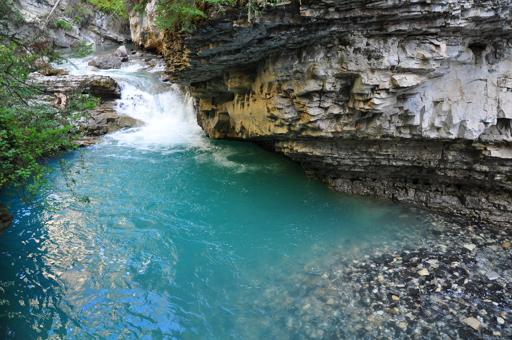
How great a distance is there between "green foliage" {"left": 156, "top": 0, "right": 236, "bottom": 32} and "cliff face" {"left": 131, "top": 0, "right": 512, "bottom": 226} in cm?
29

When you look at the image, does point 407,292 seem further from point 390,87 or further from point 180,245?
point 180,245

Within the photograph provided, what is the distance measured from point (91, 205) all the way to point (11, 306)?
3879 mm

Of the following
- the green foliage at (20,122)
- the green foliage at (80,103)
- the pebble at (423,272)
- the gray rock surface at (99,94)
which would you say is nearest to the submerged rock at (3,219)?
the green foliage at (20,122)

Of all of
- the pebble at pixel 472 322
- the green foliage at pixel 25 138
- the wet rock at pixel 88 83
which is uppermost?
the wet rock at pixel 88 83

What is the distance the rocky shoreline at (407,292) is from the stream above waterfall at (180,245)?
0.10 meters

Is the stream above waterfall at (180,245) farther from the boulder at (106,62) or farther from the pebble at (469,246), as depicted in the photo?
the boulder at (106,62)

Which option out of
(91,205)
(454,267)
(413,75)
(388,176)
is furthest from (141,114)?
(454,267)

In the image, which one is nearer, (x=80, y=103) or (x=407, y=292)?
(x=80, y=103)

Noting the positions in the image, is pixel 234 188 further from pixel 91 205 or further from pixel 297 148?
pixel 91 205

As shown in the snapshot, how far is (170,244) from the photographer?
26.3ft

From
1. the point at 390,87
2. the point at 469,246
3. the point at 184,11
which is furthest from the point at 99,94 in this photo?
the point at 469,246

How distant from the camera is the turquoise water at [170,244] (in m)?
5.92

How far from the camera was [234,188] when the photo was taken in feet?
35.7

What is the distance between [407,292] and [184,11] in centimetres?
733
